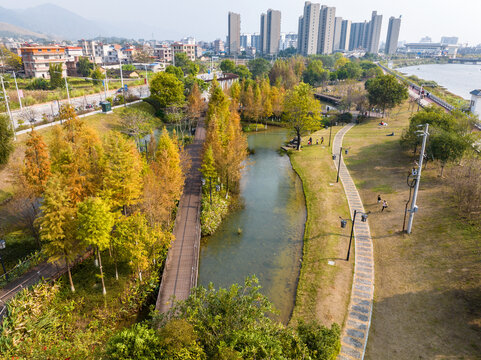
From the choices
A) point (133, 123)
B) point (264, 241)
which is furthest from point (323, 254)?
point (133, 123)

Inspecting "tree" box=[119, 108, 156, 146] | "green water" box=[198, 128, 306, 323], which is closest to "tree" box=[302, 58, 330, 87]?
"tree" box=[119, 108, 156, 146]

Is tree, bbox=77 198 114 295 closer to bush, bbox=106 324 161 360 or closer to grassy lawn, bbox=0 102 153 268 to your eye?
bush, bbox=106 324 161 360

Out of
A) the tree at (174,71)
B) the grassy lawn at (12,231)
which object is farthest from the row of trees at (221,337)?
the tree at (174,71)

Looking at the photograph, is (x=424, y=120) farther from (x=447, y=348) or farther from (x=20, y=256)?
(x=20, y=256)

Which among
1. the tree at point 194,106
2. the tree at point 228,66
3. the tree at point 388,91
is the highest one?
the tree at point 228,66

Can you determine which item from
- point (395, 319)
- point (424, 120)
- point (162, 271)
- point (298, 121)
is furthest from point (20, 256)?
point (424, 120)

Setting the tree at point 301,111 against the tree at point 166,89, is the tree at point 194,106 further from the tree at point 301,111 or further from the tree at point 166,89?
the tree at point 301,111
